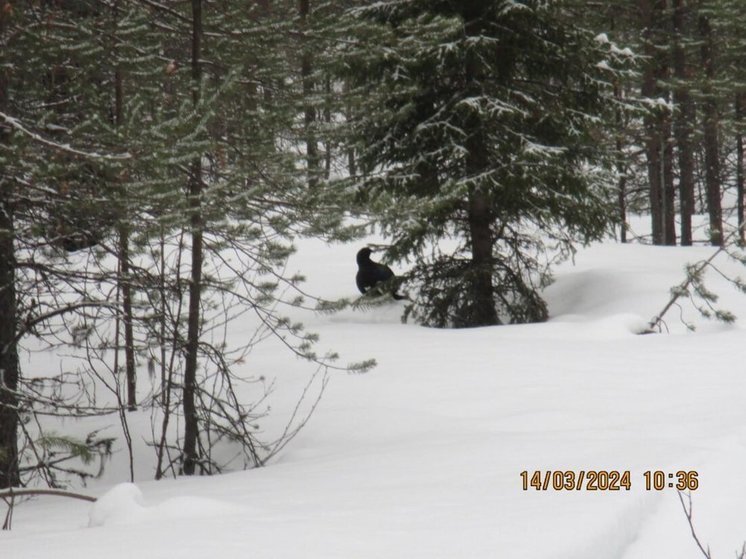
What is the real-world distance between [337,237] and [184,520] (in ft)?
9.51

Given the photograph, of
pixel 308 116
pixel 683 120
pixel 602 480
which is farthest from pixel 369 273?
pixel 683 120

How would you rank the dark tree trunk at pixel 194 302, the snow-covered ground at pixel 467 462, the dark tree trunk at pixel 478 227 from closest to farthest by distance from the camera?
the snow-covered ground at pixel 467 462 → the dark tree trunk at pixel 194 302 → the dark tree trunk at pixel 478 227

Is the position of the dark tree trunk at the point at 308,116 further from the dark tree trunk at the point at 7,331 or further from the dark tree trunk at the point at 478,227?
the dark tree trunk at the point at 478,227

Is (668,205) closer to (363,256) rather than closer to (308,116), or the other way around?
(363,256)

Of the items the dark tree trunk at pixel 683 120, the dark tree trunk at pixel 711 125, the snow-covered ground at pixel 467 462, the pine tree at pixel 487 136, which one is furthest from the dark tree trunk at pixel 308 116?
the dark tree trunk at pixel 711 125

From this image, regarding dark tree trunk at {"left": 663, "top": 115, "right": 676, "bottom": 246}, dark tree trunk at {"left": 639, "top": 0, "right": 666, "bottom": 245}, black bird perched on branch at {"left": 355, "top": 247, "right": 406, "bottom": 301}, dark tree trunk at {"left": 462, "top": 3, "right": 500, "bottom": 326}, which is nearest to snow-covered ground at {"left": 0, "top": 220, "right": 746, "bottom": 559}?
dark tree trunk at {"left": 462, "top": 3, "right": 500, "bottom": 326}

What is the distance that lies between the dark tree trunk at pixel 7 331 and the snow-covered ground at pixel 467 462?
46 cm

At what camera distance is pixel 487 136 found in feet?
37.4

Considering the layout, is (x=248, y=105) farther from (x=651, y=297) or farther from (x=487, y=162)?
(x=651, y=297)

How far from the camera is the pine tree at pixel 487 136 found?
11.1 m

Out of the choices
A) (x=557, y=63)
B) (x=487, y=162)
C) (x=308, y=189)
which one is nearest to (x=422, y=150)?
(x=487, y=162)

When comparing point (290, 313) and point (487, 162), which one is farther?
point (290, 313)

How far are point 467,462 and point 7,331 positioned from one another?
362 centimetres

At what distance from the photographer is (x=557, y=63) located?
467 inches
